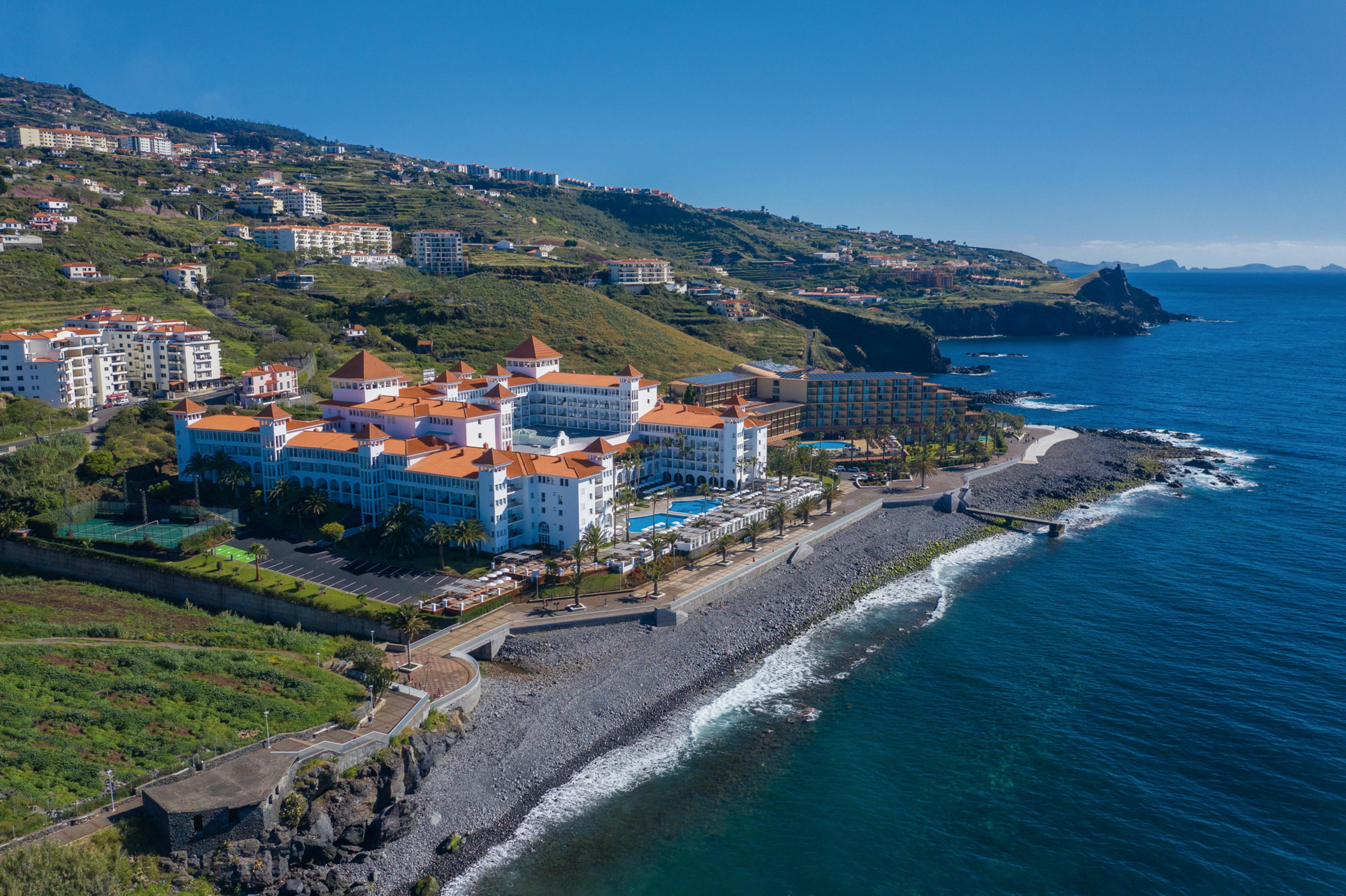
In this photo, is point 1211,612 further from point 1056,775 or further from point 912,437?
point 912,437

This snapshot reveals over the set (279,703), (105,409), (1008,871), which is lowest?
(1008,871)

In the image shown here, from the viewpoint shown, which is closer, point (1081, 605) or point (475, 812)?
point (475, 812)

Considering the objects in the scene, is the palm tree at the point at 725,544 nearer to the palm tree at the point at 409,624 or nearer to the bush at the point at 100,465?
the palm tree at the point at 409,624

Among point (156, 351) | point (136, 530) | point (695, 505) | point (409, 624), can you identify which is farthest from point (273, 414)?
point (695, 505)

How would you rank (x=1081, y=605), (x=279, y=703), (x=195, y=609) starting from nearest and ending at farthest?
1. (x=279, y=703)
2. (x=195, y=609)
3. (x=1081, y=605)

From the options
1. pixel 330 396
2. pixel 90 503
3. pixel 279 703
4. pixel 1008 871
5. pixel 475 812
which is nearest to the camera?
pixel 1008 871

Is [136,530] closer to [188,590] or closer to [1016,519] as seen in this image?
[188,590]

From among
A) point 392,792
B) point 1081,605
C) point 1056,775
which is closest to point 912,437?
point 1081,605

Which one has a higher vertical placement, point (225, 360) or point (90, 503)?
point (225, 360)

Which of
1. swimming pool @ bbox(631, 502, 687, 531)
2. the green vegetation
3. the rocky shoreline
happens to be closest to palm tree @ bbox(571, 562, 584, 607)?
the rocky shoreline
